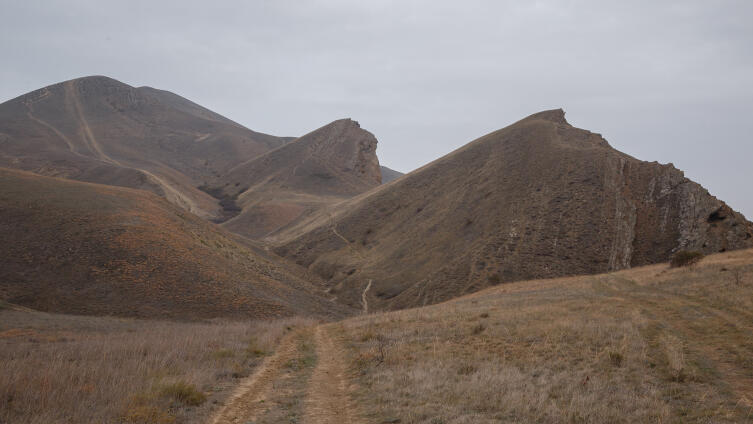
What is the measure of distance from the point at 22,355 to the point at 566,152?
51.9 meters

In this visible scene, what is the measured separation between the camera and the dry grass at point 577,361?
6977 millimetres

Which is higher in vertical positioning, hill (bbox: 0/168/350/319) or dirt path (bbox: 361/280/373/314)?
hill (bbox: 0/168/350/319)

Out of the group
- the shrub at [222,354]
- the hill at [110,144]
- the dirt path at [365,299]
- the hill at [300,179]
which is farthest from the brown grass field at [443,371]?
the hill at [110,144]

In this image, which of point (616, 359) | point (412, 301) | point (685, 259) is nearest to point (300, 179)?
point (412, 301)

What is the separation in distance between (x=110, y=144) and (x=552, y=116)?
148 m

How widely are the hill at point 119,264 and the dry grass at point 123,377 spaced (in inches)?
470

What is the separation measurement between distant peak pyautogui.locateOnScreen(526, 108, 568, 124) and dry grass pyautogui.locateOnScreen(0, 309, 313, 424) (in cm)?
6181

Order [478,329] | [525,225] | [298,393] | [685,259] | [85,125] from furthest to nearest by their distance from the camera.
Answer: [85,125], [525,225], [685,259], [478,329], [298,393]

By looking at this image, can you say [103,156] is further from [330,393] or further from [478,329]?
[330,393]

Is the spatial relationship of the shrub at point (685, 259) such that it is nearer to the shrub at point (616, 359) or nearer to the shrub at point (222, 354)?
the shrub at point (616, 359)

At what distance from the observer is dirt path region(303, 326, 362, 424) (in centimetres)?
775

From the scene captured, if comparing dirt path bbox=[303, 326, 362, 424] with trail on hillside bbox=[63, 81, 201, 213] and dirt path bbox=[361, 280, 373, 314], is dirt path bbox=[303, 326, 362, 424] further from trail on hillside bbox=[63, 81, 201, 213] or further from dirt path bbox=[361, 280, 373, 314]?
trail on hillside bbox=[63, 81, 201, 213]

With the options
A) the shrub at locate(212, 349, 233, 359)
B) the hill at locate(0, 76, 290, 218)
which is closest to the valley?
the shrub at locate(212, 349, 233, 359)

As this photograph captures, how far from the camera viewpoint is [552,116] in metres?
67.7
